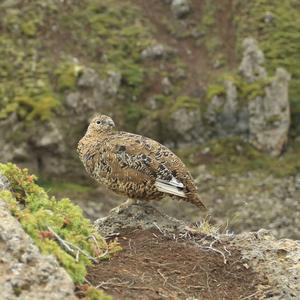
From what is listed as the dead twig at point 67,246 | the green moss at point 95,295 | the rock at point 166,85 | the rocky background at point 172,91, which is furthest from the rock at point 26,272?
the rock at point 166,85

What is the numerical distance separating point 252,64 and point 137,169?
4029 cm

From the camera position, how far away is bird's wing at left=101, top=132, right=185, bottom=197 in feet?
40.6

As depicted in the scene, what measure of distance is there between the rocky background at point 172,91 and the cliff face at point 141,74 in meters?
0.08

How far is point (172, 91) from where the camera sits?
51.8 m

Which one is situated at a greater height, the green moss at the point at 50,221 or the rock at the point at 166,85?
the green moss at the point at 50,221

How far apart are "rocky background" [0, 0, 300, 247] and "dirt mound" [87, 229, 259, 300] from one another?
2871 centimetres

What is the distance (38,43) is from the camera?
52344 millimetres

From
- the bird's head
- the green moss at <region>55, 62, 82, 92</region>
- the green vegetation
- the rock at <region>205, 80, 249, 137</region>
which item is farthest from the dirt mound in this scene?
the rock at <region>205, 80, 249, 137</region>

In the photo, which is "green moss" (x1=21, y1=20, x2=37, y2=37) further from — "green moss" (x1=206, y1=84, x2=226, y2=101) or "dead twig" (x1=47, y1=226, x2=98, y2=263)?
"dead twig" (x1=47, y1=226, x2=98, y2=263)

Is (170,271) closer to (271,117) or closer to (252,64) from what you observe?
(271,117)

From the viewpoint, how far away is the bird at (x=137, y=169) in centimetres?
1238

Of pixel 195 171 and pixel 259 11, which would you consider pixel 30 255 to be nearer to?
pixel 195 171

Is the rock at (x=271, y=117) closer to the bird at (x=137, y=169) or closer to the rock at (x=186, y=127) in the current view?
the rock at (x=186, y=127)

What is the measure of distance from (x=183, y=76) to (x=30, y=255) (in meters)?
45.8
